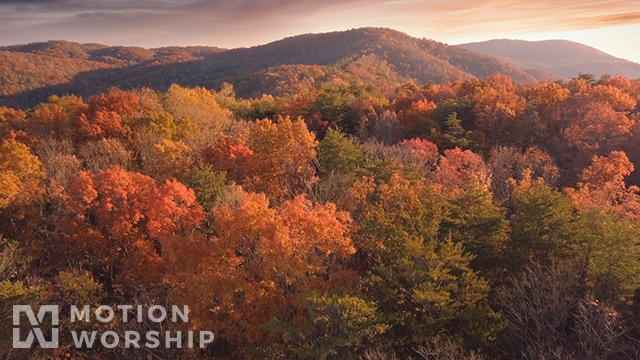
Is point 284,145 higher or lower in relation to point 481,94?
lower

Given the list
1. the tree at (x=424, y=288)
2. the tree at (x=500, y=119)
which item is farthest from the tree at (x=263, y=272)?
the tree at (x=500, y=119)

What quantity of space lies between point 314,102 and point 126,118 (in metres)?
30.5

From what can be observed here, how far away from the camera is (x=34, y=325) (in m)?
27.0

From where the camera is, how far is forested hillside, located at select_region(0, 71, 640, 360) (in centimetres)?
2306

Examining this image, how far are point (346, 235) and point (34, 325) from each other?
72.6 ft

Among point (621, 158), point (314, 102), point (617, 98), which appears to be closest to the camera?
point (621, 158)

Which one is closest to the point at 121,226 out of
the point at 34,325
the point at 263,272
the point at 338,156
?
the point at 34,325

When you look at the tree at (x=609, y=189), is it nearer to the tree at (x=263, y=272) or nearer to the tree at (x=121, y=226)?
the tree at (x=263, y=272)

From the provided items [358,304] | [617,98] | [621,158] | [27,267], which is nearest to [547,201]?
[358,304]

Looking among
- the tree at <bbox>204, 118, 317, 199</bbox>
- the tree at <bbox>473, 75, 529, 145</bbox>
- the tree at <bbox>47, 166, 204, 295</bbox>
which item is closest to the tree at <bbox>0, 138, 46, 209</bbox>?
the tree at <bbox>47, 166, 204, 295</bbox>

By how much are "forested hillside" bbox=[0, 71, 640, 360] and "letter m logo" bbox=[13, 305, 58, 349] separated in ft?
1.94

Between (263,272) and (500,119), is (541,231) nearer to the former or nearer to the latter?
(263,272)

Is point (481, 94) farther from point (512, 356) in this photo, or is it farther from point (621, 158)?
point (512, 356)

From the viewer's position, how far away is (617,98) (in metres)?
53.1
